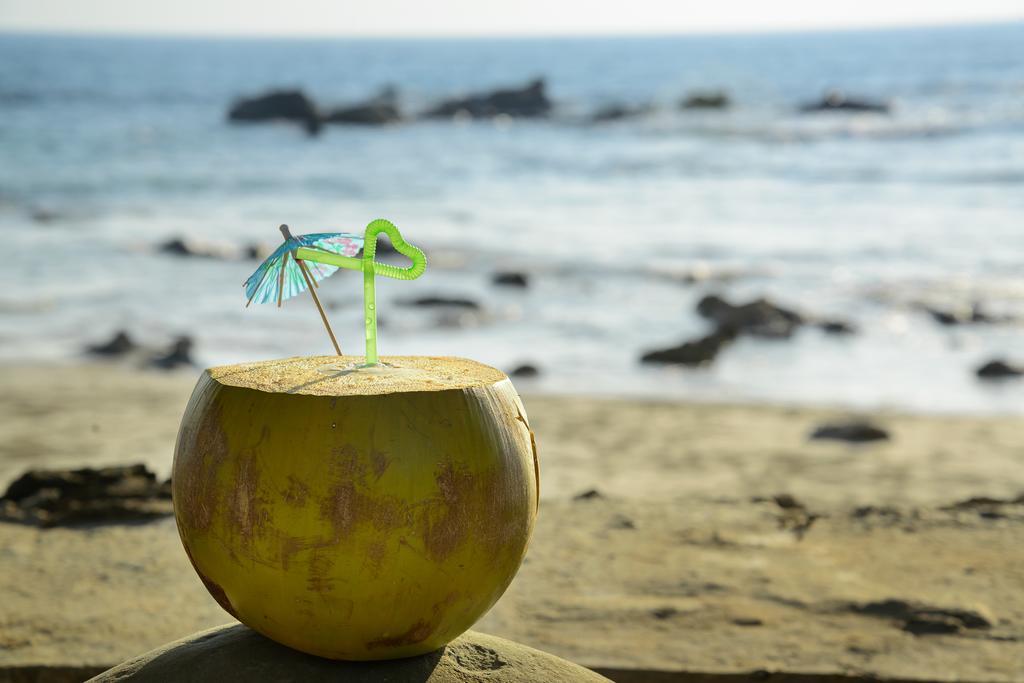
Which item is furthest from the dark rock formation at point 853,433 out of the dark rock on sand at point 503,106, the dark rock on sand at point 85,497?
the dark rock on sand at point 503,106

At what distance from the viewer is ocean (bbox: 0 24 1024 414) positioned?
1091 centimetres

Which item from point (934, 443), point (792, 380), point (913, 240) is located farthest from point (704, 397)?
point (913, 240)

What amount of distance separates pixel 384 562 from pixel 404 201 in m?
21.3

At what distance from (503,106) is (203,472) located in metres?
45.9

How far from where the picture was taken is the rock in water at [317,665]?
6.93 feet

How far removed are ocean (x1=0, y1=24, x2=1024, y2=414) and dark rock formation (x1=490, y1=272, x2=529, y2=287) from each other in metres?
Result: 0.11

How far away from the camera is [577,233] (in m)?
18.5

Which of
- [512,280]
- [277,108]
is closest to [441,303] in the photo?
[512,280]

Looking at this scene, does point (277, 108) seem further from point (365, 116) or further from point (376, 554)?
point (376, 554)

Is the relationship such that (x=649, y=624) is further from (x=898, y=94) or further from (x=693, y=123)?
(x=898, y=94)

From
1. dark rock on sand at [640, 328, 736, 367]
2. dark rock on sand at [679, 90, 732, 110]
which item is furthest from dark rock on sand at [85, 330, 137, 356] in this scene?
dark rock on sand at [679, 90, 732, 110]

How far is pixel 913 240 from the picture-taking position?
17.3m

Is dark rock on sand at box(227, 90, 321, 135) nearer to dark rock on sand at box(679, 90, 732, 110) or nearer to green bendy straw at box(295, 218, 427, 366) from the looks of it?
dark rock on sand at box(679, 90, 732, 110)

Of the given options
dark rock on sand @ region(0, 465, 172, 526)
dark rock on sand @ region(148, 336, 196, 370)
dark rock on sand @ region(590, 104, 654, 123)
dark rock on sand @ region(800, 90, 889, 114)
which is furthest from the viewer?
dark rock on sand @ region(590, 104, 654, 123)
